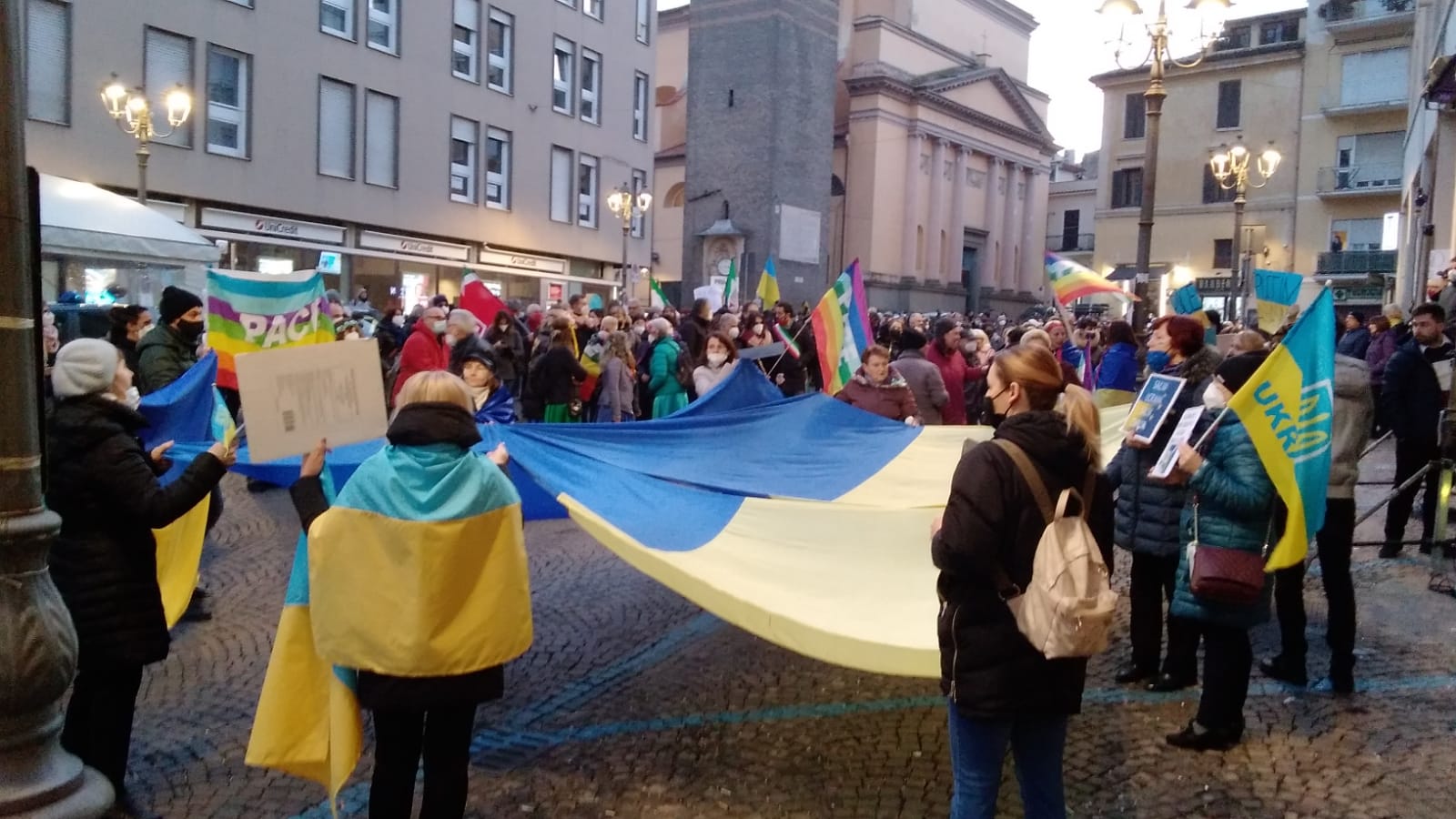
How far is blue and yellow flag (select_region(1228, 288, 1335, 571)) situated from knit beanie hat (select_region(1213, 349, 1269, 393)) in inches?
14.2

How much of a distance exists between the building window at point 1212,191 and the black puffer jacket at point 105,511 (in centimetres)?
4799

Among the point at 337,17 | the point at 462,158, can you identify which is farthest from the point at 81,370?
the point at 462,158

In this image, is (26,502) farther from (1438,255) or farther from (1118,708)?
(1438,255)

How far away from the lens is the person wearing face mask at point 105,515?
3711 millimetres

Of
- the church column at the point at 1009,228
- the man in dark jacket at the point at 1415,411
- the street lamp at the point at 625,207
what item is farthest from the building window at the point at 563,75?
the church column at the point at 1009,228

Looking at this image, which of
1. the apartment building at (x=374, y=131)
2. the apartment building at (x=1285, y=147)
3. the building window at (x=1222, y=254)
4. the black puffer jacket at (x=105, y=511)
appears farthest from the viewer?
the building window at (x=1222, y=254)

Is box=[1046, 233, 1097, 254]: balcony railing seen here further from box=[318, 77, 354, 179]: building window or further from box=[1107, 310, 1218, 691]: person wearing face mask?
box=[1107, 310, 1218, 691]: person wearing face mask

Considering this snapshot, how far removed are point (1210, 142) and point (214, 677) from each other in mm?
48480

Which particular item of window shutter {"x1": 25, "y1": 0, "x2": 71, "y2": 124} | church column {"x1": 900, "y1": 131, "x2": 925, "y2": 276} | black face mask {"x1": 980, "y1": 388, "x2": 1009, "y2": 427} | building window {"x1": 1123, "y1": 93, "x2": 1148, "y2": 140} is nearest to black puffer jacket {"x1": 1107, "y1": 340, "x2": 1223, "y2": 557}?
black face mask {"x1": 980, "y1": 388, "x2": 1009, "y2": 427}

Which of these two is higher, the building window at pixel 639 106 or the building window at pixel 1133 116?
the building window at pixel 1133 116

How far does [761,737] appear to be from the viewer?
16.2ft

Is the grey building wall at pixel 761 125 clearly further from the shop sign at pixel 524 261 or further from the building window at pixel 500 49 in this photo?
the building window at pixel 500 49

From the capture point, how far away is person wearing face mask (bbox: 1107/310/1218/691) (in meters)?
5.28

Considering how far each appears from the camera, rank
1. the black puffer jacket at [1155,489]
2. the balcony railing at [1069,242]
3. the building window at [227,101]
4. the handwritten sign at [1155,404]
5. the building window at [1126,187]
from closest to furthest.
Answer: the handwritten sign at [1155,404] < the black puffer jacket at [1155,489] < the building window at [227,101] < the building window at [1126,187] < the balcony railing at [1069,242]
